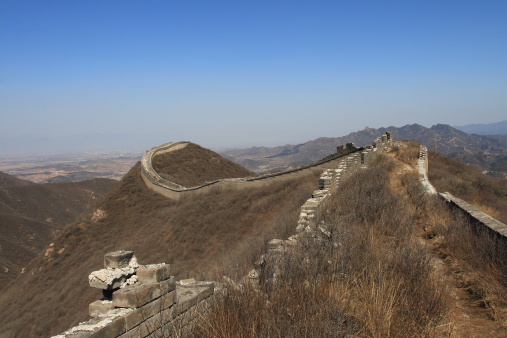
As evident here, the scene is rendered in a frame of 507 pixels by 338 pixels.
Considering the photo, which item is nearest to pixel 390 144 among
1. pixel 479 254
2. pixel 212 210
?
pixel 212 210

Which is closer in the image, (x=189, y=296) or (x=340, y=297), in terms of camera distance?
(x=340, y=297)

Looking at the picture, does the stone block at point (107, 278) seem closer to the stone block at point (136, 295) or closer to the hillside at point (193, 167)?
the stone block at point (136, 295)

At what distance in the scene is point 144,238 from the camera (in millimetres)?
23609

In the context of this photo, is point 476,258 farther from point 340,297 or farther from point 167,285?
point 167,285

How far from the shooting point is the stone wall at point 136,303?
3.45 metres

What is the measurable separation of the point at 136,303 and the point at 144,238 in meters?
21.1

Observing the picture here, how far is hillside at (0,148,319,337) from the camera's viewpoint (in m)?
14.9

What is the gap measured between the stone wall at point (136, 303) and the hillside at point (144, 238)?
2533 mm

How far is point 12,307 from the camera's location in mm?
22391

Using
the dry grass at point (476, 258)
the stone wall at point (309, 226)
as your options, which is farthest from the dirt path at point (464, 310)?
the stone wall at point (309, 226)

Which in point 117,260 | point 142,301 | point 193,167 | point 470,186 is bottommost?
point 193,167

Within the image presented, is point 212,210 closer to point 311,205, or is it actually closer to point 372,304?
point 311,205

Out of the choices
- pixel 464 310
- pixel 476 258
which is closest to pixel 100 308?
pixel 464 310

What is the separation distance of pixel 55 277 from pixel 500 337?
27.2 meters
